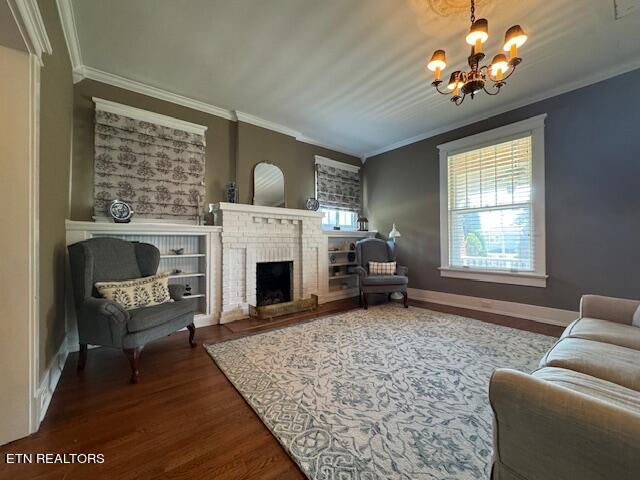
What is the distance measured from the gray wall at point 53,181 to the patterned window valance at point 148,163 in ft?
1.28

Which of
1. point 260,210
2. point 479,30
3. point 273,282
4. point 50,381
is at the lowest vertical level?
point 50,381

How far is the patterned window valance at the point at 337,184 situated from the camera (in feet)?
16.1

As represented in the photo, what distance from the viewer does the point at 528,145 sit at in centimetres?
347

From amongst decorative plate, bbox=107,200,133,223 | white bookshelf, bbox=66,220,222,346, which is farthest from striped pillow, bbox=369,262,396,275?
decorative plate, bbox=107,200,133,223

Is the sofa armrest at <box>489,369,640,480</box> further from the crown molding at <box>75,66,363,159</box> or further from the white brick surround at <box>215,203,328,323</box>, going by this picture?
the crown molding at <box>75,66,363,159</box>

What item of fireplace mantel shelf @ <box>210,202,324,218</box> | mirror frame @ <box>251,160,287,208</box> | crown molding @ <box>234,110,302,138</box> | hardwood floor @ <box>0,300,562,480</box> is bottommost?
hardwood floor @ <box>0,300,562,480</box>

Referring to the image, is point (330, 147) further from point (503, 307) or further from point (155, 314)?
point (155, 314)

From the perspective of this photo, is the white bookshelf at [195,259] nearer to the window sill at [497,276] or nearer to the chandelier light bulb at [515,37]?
the chandelier light bulb at [515,37]

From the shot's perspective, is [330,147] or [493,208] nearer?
[493,208]

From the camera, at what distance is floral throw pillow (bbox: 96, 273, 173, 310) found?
2211 mm

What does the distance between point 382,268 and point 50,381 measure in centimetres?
387

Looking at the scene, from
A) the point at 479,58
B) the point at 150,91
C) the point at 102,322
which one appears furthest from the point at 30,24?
the point at 479,58

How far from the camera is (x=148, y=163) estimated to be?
315 cm

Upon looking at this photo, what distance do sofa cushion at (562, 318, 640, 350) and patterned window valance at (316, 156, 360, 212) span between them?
3816mm
